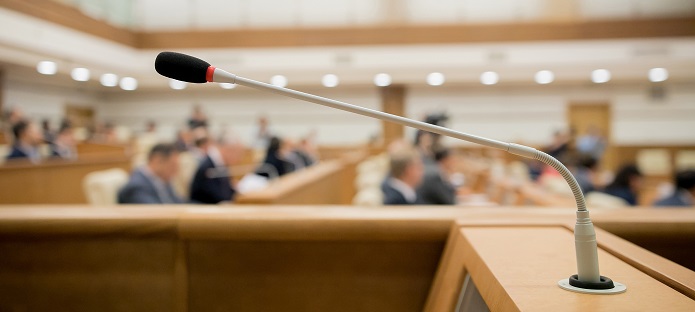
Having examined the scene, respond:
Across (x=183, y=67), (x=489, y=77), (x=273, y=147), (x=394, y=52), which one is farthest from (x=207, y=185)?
(x=489, y=77)

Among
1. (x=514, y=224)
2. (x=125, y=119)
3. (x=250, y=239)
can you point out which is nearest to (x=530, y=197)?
(x=514, y=224)

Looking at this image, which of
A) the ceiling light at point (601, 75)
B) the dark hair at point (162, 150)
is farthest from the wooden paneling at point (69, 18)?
the ceiling light at point (601, 75)

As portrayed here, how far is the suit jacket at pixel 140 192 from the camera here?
3727mm

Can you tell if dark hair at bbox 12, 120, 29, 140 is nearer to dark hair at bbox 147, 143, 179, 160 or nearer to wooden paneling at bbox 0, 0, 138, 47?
wooden paneling at bbox 0, 0, 138, 47

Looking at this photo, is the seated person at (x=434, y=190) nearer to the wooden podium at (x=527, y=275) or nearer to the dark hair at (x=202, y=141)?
the dark hair at (x=202, y=141)

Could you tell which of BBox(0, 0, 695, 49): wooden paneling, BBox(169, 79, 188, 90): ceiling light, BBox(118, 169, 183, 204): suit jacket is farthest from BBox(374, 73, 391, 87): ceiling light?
BBox(118, 169, 183, 204): suit jacket

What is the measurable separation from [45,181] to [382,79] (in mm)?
8651

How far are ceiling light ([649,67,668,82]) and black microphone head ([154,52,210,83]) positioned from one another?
12.9m

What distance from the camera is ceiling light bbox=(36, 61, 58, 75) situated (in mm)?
10531

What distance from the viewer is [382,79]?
43.0 ft

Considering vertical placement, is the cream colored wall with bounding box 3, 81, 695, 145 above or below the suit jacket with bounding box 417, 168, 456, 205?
above

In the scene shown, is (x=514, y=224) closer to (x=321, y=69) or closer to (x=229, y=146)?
(x=229, y=146)

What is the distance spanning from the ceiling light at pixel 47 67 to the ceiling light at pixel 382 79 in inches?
262

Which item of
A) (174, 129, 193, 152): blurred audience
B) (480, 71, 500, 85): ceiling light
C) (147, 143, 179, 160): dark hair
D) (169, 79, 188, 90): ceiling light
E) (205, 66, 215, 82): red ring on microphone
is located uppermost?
(169, 79, 188, 90): ceiling light
